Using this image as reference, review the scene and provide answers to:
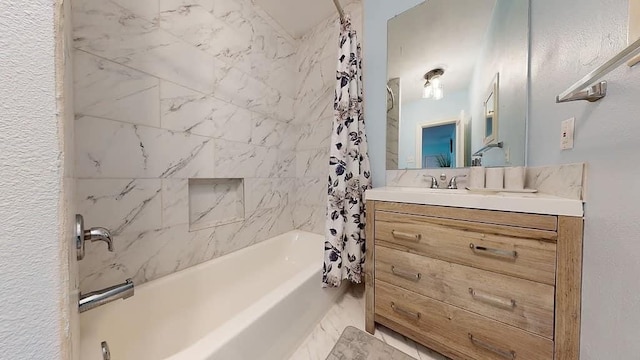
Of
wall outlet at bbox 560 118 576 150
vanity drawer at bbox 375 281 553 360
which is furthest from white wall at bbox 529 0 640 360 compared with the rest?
vanity drawer at bbox 375 281 553 360

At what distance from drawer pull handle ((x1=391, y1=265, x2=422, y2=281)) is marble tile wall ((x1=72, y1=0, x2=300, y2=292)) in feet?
3.81

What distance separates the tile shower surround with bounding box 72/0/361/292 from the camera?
3.14 ft

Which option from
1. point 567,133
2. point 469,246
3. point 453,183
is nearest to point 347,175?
point 453,183

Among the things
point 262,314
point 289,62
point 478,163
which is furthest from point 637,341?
point 289,62

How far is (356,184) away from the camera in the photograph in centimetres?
146

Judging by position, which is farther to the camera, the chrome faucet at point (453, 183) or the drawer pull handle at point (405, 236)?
the chrome faucet at point (453, 183)

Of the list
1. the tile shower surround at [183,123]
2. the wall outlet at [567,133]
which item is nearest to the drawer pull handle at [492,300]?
the wall outlet at [567,133]

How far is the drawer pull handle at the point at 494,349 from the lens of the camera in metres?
0.78

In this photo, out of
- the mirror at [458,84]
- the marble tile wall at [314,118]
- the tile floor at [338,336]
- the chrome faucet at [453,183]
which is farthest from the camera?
the marble tile wall at [314,118]

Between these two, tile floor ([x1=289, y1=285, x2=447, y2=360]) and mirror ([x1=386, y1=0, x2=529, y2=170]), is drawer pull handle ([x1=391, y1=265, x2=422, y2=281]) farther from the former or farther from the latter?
mirror ([x1=386, y1=0, x2=529, y2=170])

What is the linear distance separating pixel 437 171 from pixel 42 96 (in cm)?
164

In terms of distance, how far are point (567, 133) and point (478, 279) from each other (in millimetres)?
658

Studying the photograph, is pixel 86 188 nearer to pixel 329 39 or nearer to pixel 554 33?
pixel 329 39

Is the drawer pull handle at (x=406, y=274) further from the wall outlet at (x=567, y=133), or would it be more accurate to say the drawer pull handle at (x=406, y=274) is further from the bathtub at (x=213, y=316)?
the wall outlet at (x=567, y=133)
